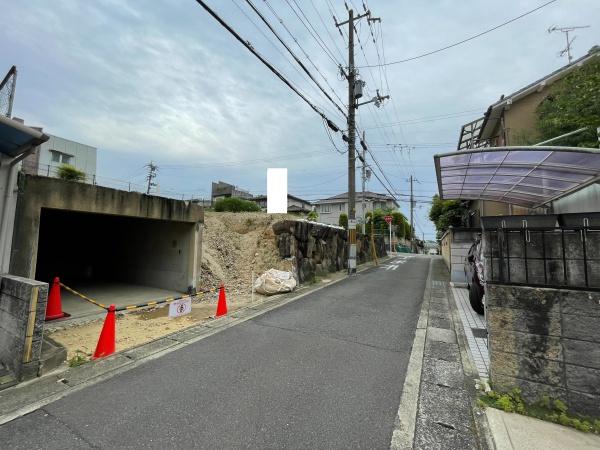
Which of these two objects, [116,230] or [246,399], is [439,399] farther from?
[116,230]

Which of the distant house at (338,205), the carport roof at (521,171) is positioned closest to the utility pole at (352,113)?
the carport roof at (521,171)

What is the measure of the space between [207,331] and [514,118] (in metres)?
15.5

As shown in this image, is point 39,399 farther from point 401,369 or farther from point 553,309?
point 553,309

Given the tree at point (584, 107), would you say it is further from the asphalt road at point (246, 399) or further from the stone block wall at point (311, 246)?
the stone block wall at point (311, 246)

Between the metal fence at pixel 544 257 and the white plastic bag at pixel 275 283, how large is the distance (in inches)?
241

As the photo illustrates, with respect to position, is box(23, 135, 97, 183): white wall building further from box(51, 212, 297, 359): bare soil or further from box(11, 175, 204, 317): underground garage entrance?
box(51, 212, 297, 359): bare soil

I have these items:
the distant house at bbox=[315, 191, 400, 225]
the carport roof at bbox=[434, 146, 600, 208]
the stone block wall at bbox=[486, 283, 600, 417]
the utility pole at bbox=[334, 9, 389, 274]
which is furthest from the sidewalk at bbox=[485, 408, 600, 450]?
the distant house at bbox=[315, 191, 400, 225]

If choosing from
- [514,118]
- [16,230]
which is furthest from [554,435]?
[514,118]

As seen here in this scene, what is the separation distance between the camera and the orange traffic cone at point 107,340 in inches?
170

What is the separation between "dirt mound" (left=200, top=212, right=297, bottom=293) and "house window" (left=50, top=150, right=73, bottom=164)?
79.3ft

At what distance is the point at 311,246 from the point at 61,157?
1183 inches

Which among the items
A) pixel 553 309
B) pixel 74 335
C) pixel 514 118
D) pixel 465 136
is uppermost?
pixel 465 136

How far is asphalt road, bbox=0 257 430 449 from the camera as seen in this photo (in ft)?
8.25

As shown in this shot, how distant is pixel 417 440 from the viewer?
2518 millimetres
